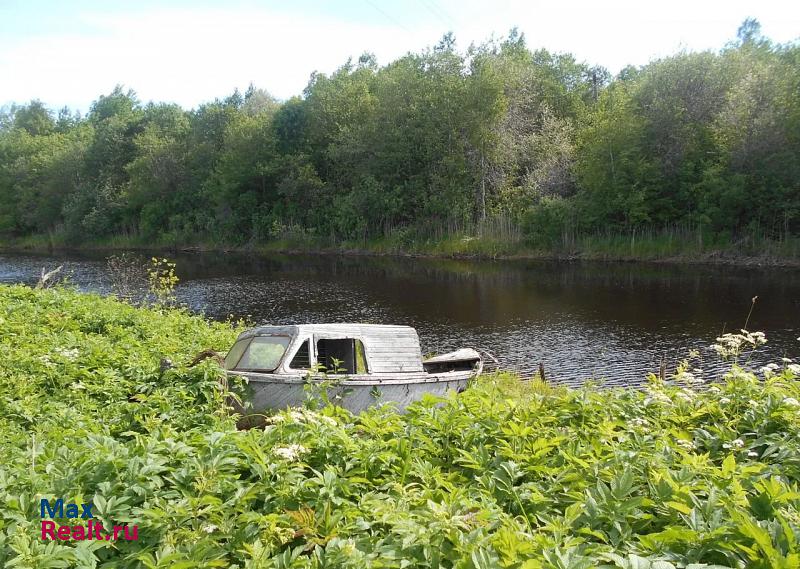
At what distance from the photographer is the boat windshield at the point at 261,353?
9.68 m

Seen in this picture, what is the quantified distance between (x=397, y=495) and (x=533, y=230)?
40164mm

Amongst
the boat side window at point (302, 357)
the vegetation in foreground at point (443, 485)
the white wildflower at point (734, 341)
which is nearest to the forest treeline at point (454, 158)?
the white wildflower at point (734, 341)

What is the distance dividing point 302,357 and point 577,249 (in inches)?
1380

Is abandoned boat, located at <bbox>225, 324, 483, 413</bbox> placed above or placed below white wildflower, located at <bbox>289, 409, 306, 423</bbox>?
below

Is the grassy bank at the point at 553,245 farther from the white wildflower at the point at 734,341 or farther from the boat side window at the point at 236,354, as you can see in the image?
the boat side window at the point at 236,354

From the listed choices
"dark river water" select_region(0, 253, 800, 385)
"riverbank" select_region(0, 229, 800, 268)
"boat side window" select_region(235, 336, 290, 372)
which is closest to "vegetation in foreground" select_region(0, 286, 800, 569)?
"boat side window" select_region(235, 336, 290, 372)

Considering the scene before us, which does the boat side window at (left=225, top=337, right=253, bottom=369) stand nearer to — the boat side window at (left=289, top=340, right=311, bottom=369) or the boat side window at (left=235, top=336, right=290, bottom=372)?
the boat side window at (left=235, top=336, right=290, bottom=372)

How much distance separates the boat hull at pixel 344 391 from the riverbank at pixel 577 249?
103 feet

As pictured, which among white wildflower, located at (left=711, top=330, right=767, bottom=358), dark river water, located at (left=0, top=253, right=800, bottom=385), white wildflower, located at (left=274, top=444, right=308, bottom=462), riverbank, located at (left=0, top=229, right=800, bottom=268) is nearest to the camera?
white wildflower, located at (left=274, top=444, right=308, bottom=462)

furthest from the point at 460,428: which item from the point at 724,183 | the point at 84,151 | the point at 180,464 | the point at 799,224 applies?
the point at 84,151

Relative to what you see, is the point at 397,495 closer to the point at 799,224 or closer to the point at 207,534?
the point at 207,534

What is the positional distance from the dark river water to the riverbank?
2092 mm

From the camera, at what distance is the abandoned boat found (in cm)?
908

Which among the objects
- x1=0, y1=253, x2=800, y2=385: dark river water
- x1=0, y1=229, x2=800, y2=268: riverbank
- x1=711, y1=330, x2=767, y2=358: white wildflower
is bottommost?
x1=0, y1=253, x2=800, y2=385: dark river water
